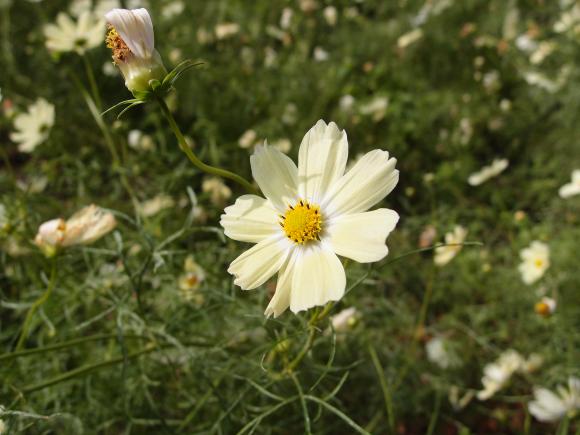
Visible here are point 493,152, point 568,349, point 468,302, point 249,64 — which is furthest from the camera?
point 249,64

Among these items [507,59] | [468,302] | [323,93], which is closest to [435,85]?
[507,59]

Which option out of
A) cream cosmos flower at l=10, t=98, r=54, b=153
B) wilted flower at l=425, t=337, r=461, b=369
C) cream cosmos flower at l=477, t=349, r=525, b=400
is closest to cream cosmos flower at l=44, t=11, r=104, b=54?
cream cosmos flower at l=10, t=98, r=54, b=153

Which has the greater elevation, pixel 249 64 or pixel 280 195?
pixel 280 195

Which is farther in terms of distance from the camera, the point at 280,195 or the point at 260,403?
the point at 260,403

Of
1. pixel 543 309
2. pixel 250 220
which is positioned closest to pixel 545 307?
pixel 543 309

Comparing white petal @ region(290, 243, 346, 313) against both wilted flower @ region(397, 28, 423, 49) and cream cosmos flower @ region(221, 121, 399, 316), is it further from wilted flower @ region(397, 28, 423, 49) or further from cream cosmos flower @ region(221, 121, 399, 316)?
wilted flower @ region(397, 28, 423, 49)

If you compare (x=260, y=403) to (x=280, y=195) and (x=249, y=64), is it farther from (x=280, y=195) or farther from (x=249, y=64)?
(x=249, y=64)

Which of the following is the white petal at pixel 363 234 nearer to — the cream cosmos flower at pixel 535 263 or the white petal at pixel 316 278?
the white petal at pixel 316 278
